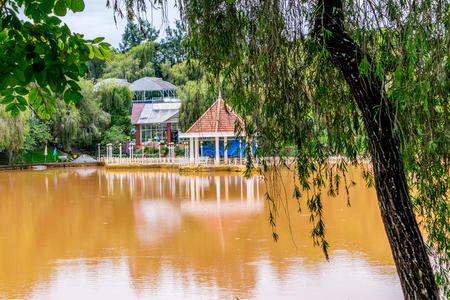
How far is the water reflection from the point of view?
630cm

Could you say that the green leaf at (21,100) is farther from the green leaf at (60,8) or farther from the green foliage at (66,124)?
the green foliage at (66,124)

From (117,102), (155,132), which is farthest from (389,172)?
(117,102)

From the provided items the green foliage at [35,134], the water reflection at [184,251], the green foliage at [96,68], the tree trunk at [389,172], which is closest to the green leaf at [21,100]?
the tree trunk at [389,172]

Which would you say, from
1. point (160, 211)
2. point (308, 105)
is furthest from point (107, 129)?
point (308, 105)

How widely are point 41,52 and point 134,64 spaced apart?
4696cm

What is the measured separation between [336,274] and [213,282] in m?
1.62

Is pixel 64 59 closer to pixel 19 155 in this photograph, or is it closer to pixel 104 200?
pixel 104 200

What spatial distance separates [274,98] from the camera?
3.23 m

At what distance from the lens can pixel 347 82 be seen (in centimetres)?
297

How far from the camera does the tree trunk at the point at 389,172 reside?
9.20 feet

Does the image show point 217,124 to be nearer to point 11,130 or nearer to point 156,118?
point 11,130

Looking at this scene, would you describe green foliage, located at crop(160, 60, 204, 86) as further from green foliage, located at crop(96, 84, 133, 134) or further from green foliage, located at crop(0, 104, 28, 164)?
green foliage, located at crop(0, 104, 28, 164)

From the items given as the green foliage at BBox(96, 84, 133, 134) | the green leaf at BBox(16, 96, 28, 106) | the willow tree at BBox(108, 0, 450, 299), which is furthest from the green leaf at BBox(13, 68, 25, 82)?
the green foliage at BBox(96, 84, 133, 134)

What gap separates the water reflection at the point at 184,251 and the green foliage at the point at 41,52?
14.1ft
